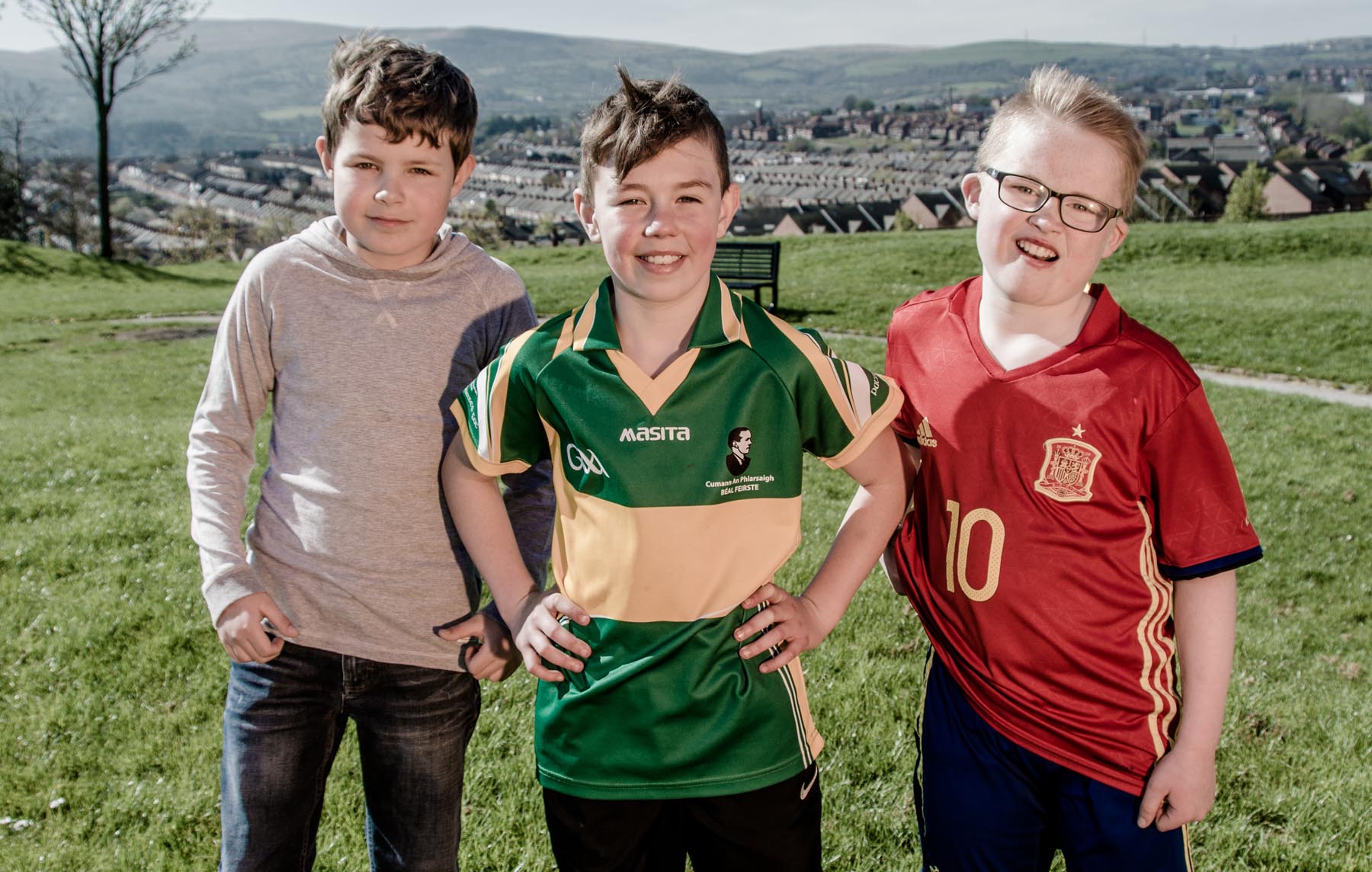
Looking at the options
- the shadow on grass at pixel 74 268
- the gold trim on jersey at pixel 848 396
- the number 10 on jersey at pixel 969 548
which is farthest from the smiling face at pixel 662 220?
the shadow on grass at pixel 74 268

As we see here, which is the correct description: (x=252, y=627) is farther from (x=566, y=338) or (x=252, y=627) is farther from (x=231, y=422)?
(x=566, y=338)

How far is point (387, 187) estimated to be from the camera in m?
2.30

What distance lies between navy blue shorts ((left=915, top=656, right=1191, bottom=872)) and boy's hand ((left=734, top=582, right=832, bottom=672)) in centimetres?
47

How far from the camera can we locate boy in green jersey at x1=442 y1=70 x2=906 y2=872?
2.01 m

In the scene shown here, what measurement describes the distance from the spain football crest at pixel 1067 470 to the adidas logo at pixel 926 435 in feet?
0.82

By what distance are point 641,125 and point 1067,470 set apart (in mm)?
1160

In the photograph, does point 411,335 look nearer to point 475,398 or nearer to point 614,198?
point 475,398

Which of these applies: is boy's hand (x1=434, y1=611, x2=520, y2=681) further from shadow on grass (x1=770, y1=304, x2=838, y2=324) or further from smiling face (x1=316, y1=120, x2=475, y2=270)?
shadow on grass (x1=770, y1=304, x2=838, y2=324)

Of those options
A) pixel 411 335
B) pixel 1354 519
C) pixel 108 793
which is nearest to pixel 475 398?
pixel 411 335

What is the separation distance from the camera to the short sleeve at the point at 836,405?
6.76 feet

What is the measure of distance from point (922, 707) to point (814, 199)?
131 meters

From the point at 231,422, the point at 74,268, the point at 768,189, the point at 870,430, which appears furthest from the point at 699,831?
the point at 768,189

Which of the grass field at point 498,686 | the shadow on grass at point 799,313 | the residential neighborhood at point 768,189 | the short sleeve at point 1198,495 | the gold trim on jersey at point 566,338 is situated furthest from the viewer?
the residential neighborhood at point 768,189

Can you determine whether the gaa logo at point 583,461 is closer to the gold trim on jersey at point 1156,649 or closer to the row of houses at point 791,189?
the gold trim on jersey at point 1156,649
